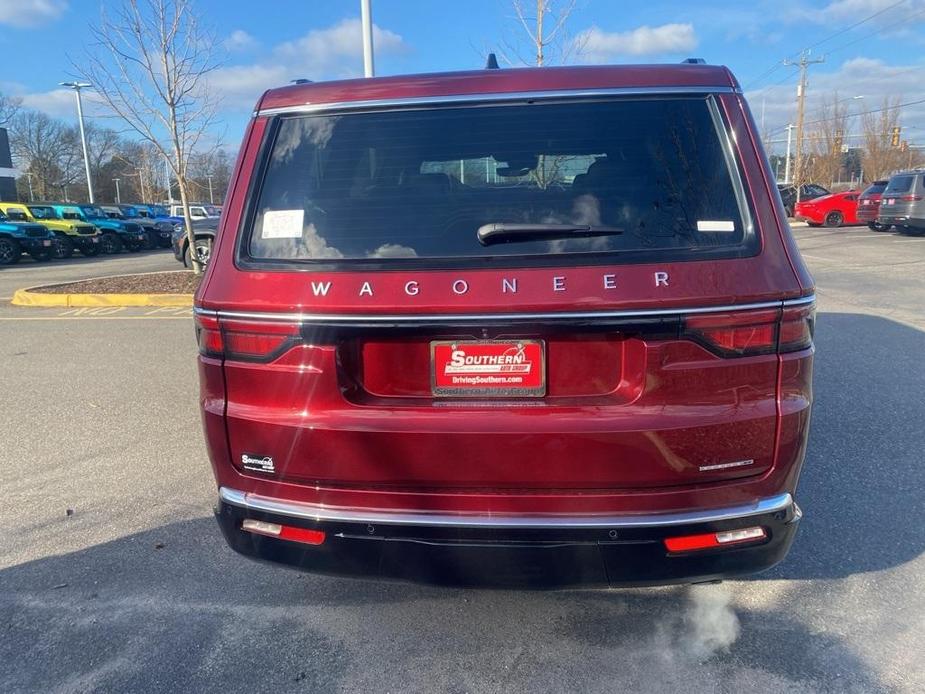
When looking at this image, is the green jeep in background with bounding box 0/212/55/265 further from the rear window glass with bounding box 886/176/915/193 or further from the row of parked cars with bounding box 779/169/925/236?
the rear window glass with bounding box 886/176/915/193

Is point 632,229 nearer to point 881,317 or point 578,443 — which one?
point 578,443

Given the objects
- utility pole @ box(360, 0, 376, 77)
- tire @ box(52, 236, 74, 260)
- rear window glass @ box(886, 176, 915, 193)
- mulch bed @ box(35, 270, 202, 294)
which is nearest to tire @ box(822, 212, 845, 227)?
rear window glass @ box(886, 176, 915, 193)

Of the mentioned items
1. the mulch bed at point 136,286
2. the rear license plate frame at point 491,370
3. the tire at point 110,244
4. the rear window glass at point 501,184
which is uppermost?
the rear window glass at point 501,184

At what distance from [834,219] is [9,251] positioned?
28.8m

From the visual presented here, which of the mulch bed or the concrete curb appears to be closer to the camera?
the concrete curb

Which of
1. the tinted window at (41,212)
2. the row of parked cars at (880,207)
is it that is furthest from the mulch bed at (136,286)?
the tinted window at (41,212)

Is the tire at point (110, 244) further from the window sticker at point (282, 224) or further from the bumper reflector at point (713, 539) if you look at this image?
the bumper reflector at point (713, 539)

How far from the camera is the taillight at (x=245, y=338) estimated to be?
2.19m

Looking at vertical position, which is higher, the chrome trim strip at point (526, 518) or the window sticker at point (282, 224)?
the window sticker at point (282, 224)

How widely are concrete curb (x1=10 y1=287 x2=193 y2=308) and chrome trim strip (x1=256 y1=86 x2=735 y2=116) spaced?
924 centimetres

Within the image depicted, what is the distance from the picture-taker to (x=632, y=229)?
2.14 m

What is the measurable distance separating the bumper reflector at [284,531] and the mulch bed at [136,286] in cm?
1000

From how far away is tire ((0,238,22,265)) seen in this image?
65.1 feet

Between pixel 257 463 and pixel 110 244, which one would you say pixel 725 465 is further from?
pixel 110 244
